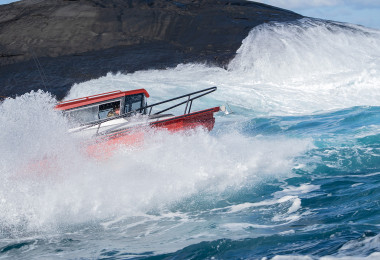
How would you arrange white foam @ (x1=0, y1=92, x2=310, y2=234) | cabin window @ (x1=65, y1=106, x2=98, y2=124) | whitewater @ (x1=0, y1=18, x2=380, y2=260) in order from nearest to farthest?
whitewater @ (x1=0, y1=18, x2=380, y2=260) < white foam @ (x1=0, y1=92, x2=310, y2=234) < cabin window @ (x1=65, y1=106, x2=98, y2=124)

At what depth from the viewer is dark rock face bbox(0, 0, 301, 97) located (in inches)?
1088

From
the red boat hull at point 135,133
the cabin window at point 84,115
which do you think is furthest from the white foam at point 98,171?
the cabin window at point 84,115

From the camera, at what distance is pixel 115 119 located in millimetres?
11164

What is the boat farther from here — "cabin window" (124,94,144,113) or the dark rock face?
the dark rock face

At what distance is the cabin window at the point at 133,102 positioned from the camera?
11.4 m

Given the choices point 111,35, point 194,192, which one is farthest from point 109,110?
point 111,35

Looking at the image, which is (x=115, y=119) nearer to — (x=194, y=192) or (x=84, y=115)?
(x=84, y=115)

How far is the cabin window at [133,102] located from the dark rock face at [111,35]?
562 inches

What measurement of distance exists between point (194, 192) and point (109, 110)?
3.60 meters

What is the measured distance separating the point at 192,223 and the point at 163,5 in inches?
1139

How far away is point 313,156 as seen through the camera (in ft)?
36.0

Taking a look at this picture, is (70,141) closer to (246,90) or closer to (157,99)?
(157,99)

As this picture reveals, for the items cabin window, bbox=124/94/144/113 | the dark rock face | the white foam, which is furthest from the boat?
the dark rock face

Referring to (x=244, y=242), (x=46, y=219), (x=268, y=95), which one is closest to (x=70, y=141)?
(x=46, y=219)
